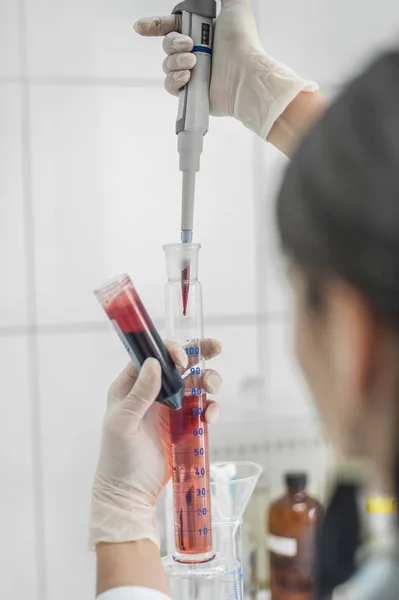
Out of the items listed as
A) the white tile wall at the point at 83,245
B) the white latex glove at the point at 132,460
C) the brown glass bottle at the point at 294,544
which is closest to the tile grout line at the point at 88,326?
the white tile wall at the point at 83,245

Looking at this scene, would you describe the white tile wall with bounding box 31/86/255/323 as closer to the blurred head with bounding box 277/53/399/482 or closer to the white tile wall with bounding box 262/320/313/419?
the white tile wall with bounding box 262/320/313/419

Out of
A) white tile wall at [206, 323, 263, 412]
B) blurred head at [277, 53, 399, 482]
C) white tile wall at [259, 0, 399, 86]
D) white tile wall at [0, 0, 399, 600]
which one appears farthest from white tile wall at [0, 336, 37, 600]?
blurred head at [277, 53, 399, 482]

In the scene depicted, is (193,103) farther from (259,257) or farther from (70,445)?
(70,445)

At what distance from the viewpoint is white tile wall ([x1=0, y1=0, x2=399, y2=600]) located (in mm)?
1290

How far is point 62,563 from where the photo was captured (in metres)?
1.30

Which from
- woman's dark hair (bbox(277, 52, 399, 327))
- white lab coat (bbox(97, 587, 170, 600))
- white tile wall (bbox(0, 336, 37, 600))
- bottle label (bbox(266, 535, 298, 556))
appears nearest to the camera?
woman's dark hair (bbox(277, 52, 399, 327))

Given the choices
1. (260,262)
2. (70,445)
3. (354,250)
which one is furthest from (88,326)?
(354,250)

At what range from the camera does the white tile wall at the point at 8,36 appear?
1.28m

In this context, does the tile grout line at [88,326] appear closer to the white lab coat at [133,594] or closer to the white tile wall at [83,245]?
the white tile wall at [83,245]

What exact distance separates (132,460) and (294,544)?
43cm

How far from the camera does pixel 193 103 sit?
0.93 m

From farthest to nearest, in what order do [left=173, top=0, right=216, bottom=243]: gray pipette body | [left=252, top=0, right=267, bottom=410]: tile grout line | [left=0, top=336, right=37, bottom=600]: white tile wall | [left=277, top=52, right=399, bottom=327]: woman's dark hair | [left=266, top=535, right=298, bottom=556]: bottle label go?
[left=252, top=0, right=267, bottom=410]: tile grout line, [left=0, top=336, right=37, bottom=600]: white tile wall, [left=266, top=535, right=298, bottom=556]: bottle label, [left=173, top=0, right=216, bottom=243]: gray pipette body, [left=277, top=52, right=399, bottom=327]: woman's dark hair

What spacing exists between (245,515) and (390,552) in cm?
80

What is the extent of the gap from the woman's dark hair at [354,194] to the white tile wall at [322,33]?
102 cm
